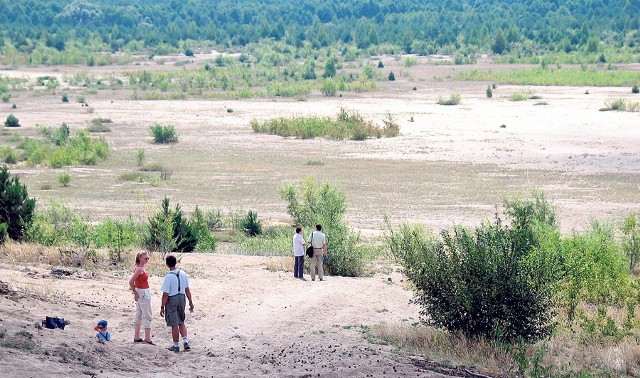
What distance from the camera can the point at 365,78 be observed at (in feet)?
251

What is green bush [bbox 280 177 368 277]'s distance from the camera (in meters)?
19.8

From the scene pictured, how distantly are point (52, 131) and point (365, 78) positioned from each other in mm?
31667

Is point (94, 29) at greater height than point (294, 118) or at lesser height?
greater

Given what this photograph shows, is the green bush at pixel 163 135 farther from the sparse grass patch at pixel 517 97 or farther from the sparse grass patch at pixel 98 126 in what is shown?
the sparse grass patch at pixel 517 97

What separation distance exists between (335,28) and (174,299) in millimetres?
115467

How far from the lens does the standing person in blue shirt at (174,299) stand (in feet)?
41.9

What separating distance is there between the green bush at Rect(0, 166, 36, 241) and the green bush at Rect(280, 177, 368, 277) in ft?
18.9

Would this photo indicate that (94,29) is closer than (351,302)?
No

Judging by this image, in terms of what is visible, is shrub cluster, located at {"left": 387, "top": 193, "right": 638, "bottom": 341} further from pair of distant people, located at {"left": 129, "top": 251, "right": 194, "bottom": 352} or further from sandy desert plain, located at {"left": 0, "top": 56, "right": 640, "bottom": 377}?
pair of distant people, located at {"left": 129, "top": 251, "right": 194, "bottom": 352}

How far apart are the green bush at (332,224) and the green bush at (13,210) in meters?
5.77

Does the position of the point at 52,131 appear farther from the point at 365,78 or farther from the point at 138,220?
the point at 365,78

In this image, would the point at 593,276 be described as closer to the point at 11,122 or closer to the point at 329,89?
the point at 11,122

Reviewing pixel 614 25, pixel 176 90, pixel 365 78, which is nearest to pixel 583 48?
pixel 614 25

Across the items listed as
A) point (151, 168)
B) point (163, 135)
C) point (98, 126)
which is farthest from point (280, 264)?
point (98, 126)
